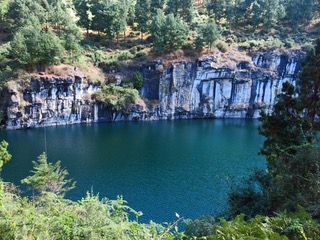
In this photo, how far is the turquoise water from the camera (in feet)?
71.4

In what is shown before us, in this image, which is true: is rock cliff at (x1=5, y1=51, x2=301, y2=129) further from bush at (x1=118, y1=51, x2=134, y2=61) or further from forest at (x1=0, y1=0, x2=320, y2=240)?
bush at (x1=118, y1=51, x2=134, y2=61)

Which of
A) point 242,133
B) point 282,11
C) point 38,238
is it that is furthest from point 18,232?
point 282,11

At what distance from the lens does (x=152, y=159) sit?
30203 mm

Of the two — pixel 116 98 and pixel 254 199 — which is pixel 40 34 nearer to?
pixel 116 98

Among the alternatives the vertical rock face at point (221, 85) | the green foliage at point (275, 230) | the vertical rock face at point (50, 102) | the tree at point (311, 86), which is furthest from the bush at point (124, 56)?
the green foliage at point (275, 230)

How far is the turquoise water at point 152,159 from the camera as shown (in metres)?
21.8

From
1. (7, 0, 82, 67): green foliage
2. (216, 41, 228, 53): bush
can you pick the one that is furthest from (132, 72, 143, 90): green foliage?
(216, 41, 228, 53): bush

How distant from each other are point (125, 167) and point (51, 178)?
10107 millimetres

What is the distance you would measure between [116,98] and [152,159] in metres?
18.5

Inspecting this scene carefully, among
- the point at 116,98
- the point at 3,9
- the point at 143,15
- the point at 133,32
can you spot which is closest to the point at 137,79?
the point at 116,98

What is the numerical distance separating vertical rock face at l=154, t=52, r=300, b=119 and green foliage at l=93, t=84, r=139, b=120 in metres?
5.62

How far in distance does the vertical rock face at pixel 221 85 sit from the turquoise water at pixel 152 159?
4448 millimetres

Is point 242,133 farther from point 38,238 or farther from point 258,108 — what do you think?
point 38,238

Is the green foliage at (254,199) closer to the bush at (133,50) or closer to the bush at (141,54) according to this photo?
the bush at (141,54)
